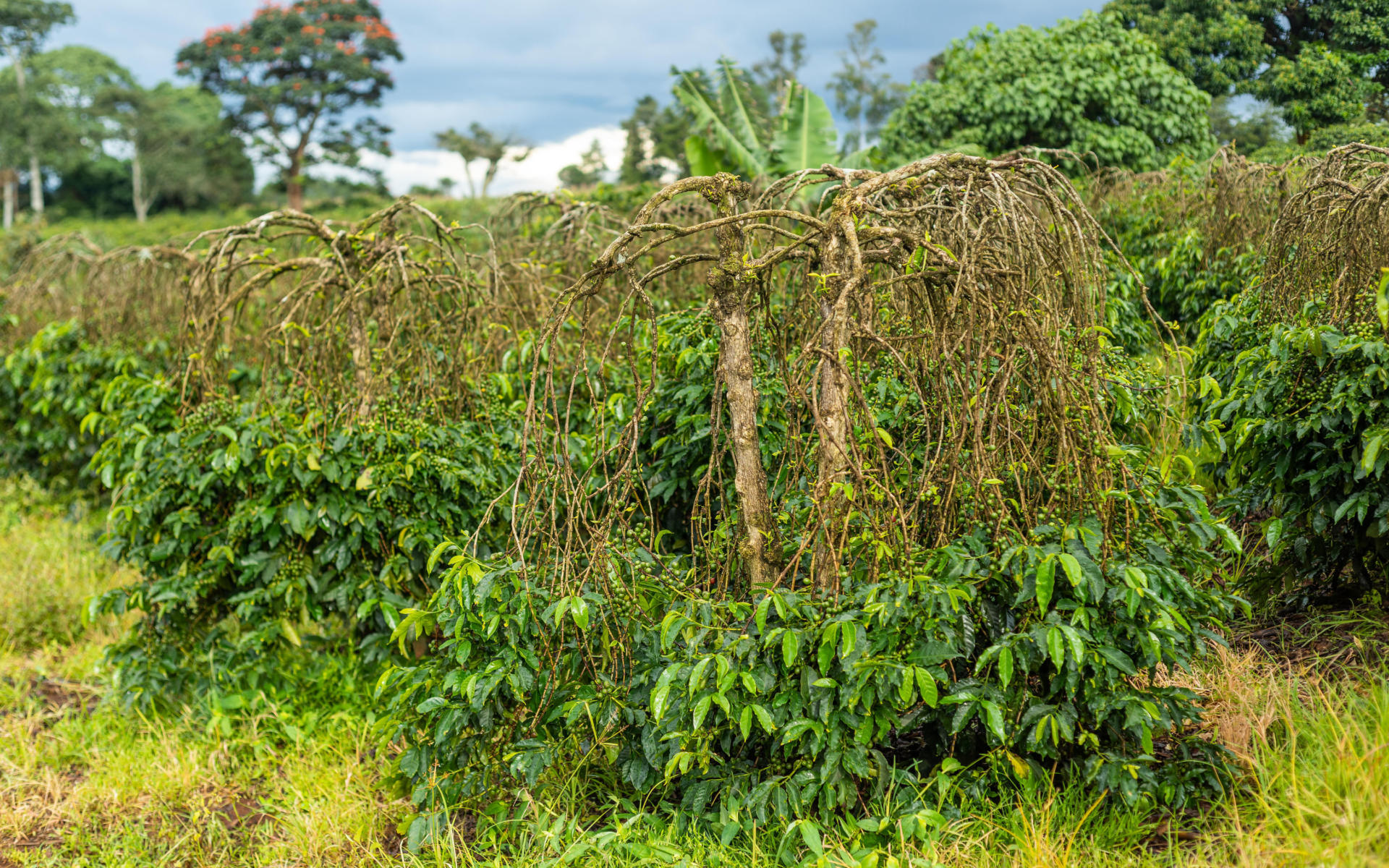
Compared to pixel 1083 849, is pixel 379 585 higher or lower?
higher

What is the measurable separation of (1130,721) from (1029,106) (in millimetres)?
7581

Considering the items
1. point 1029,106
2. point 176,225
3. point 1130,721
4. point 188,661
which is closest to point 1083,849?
point 1130,721

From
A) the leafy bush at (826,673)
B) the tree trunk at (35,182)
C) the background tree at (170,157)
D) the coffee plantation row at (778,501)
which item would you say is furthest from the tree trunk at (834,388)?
the tree trunk at (35,182)

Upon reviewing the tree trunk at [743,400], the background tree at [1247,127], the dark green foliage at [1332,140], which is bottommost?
the tree trunk at [743,400]

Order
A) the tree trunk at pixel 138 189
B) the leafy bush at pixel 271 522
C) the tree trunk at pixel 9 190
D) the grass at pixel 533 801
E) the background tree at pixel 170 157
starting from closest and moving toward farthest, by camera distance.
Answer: the grass at pixel 533 801 < the leafy bush at pixel 271 522 < the tree trunk at pixel 9 190 < the background tree at pixel 170 157 < the tree trunk at pixel 138 189

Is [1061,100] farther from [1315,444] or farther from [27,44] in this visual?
Answer: [27,44]

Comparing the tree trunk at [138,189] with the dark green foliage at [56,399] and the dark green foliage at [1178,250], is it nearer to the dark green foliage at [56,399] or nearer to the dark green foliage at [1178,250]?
the dark green foliage at [56,399]

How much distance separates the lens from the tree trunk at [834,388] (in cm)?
233

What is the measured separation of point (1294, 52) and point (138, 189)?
38.3 metres

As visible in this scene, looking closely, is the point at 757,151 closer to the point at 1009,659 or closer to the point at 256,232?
the point at 256,232

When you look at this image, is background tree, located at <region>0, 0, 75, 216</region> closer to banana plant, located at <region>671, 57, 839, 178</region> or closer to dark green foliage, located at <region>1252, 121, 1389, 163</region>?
banana plant, located at <region>671, 57, 839, 178</region>

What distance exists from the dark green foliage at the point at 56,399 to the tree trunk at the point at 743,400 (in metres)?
4.15

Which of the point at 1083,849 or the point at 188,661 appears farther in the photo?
the point at 188,661

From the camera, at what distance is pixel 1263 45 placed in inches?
197
